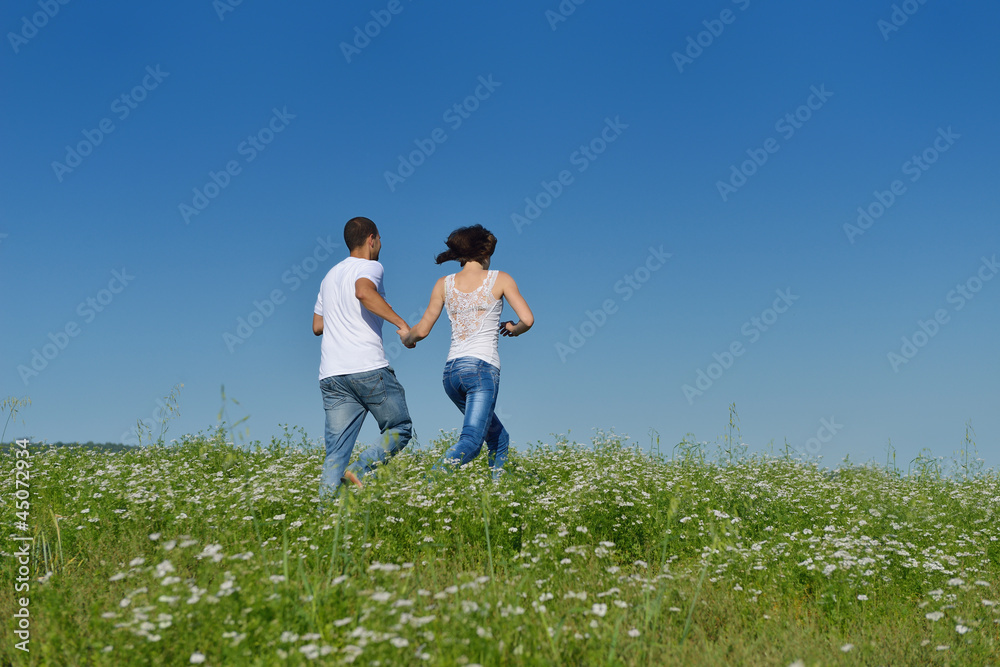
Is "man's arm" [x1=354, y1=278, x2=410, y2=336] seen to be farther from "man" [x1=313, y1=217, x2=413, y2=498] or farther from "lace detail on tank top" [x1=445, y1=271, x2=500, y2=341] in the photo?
"lace detail on tank top" [x1=445, y1=271, x2=500, y2=341]

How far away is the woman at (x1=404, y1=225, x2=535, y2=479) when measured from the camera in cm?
751

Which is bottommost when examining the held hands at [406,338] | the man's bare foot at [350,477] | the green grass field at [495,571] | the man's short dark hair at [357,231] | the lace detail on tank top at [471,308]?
the green grass field at [495,571]

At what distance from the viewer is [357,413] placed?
7.24 metres

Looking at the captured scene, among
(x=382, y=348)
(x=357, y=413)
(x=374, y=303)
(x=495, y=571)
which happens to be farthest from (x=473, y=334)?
(x=495, y=571)

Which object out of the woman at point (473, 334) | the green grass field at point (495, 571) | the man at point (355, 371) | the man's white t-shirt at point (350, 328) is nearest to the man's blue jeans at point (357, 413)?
the man at point (355, 371)

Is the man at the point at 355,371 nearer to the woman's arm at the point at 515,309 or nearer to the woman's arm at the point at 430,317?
the woman's arm at the point at 430,317

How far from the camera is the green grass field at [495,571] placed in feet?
11.5

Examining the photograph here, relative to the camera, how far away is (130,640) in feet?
11.4

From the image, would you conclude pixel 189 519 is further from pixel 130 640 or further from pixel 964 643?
pixel 964 643

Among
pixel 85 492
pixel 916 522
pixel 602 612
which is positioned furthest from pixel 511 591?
pixel 85 492

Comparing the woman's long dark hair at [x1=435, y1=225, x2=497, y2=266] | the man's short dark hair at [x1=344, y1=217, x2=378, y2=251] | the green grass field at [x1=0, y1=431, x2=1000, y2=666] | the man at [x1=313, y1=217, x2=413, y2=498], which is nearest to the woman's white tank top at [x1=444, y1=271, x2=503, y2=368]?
the woman's long dark hair at [x1=435, y1=225, x2=497, y2=266]

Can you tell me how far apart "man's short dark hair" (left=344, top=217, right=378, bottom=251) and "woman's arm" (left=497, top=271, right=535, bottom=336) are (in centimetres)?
149

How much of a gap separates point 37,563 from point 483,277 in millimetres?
4836

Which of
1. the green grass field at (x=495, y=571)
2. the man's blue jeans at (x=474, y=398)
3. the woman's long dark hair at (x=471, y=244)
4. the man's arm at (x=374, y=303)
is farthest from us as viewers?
the woman's long dark hair at (x=471, y=244)
